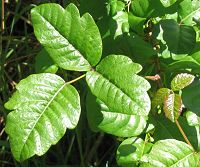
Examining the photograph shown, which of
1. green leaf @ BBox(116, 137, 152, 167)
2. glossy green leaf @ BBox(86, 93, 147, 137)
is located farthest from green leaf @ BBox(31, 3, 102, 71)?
green leaf @ BBox(116, 137, 152, 167)

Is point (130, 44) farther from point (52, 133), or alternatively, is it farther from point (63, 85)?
point (52, 133)

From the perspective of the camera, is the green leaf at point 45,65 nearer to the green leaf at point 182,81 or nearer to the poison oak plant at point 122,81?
the poison oak plant at point 122,81

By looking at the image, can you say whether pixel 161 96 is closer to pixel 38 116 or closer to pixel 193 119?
pixel 193 119

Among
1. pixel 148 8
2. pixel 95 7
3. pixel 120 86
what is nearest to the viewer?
pixel 120 86

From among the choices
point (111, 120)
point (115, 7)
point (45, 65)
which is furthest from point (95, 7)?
point (111, 120)

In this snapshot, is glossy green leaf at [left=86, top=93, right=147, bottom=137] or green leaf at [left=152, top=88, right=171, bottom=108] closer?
green leaf at [left=152, top=88, right=171, bottom=108]

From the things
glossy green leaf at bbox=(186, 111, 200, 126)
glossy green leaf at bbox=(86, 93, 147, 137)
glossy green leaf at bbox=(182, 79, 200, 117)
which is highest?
glossy green leaf at bbox=(182, 79, 200, 117)

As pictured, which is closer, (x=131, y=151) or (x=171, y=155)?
(x=171, y=155)

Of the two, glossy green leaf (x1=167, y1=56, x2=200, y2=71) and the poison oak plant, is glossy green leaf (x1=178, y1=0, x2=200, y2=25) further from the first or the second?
glossy green leaf (x1=167, y1=56, x2=200, y2=71)
